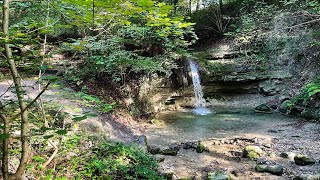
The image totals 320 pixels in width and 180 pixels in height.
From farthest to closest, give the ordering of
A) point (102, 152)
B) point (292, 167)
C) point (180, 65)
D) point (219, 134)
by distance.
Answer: point (180, 65) → point (219, 134) → point (292, 167) → point (102, 152)

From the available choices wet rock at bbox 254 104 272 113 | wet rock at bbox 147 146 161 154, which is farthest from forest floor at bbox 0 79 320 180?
wet rock at bbox 254 104 272 113

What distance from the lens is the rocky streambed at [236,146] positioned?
528 cm

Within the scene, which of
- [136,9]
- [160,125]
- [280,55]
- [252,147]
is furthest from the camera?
[280,55]

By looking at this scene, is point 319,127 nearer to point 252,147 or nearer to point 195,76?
point 252,147

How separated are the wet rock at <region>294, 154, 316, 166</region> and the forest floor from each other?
0.09 m

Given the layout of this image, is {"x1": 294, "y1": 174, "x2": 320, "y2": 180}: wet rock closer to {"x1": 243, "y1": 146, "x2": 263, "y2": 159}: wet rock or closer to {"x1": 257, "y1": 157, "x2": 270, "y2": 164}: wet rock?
{"x1": 257, "y1": 157, "x2": 270, "y2": 164}: wet rock

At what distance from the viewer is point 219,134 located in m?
7.61

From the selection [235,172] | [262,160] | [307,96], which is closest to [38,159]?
[235,172]

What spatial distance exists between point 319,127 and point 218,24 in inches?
377

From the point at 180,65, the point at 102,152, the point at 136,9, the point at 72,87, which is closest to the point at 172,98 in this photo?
the point at 180,65

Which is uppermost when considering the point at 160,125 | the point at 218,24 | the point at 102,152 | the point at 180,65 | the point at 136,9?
the point at 218,24

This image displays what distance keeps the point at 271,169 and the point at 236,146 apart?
1.53m

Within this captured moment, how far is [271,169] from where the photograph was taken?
17.1 feet

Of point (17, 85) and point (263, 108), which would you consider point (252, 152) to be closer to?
point (263, 108)
